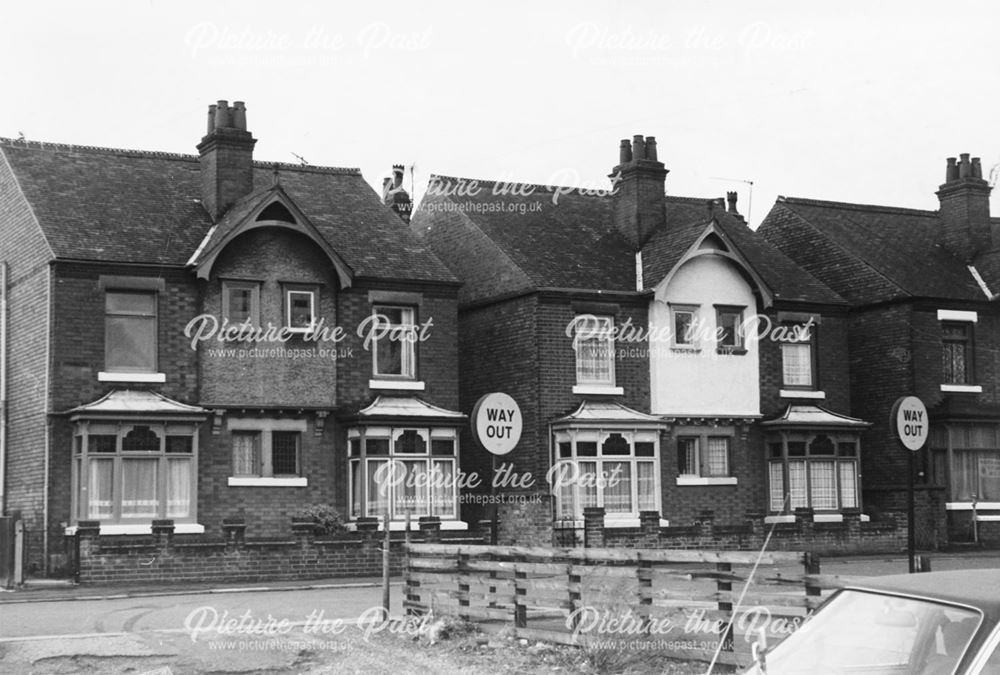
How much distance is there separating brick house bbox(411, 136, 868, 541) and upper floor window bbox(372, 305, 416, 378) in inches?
115

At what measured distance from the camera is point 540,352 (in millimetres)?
35875

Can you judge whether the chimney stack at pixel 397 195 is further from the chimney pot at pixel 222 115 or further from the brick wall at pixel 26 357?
the brick wall at pixel 26 357

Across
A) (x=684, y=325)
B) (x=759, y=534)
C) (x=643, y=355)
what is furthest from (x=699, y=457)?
(x=759, y=534)

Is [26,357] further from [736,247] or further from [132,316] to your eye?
[736,247]

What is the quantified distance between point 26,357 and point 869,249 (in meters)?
23.9

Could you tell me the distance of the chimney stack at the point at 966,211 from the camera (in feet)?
144

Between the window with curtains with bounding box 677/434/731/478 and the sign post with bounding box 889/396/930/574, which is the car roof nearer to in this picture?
the sign post with bounding box 889/396/930/574

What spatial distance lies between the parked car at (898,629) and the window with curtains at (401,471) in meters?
25.3

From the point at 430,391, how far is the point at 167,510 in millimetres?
7043

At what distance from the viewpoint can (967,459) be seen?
132 ft

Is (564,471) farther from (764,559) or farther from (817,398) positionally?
(764,559)

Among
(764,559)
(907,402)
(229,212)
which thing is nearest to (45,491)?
(229,212)

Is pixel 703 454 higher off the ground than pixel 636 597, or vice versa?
pixel 703 454

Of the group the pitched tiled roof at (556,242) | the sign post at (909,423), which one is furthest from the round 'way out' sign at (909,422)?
the pitched tiled roof at (556,242)
